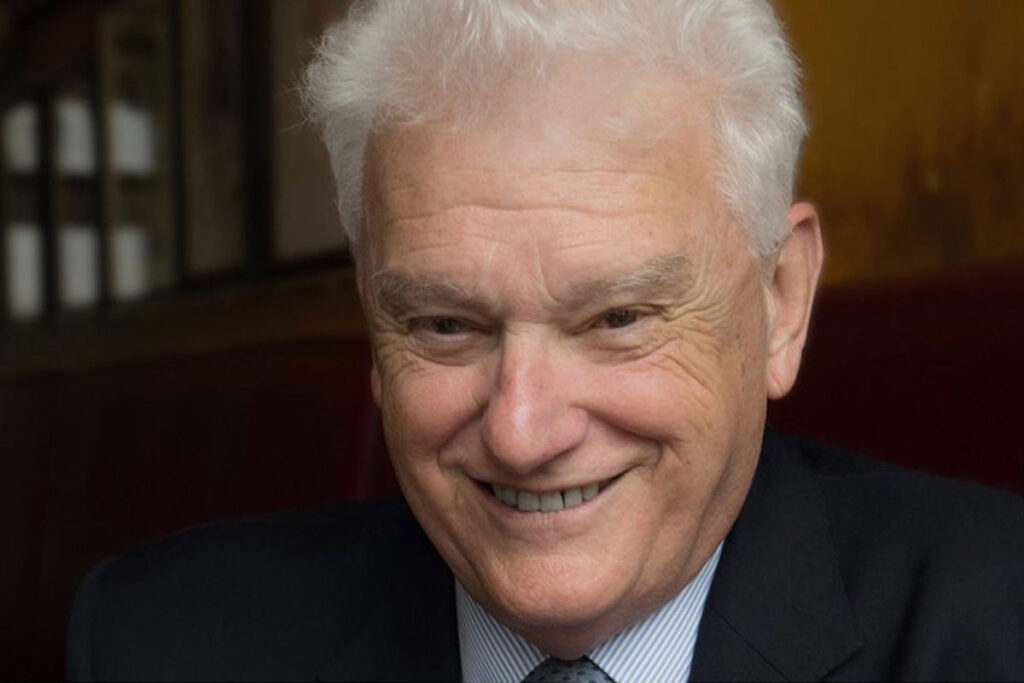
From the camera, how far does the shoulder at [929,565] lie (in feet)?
4.00

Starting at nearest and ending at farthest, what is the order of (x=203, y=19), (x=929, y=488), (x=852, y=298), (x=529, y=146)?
(x=529, y=146), (x=929, y=488), (x=852, y=298), (x=203, y=19)

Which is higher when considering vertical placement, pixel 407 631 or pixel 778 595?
pixel 778 595

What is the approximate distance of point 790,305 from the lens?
4.25ft

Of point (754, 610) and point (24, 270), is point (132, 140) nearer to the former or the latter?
point (24, 270)

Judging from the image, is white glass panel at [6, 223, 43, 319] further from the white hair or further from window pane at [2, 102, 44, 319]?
the white hair

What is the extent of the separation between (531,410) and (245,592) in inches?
21.7

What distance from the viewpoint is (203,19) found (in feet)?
11.6

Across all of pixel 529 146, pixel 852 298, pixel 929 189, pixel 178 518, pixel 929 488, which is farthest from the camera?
pixel 178 518

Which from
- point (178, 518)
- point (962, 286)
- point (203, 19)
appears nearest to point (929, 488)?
point (962, 286)

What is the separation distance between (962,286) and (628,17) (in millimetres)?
451

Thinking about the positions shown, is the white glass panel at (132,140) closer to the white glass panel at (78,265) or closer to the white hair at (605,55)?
the white glass panel at (78,265)

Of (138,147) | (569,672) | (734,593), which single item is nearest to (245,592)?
(569,672)

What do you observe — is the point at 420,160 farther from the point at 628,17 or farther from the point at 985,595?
the point at 985,595

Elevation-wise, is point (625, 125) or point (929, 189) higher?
point (625, 125)
